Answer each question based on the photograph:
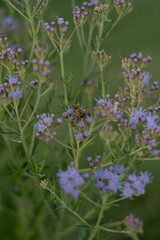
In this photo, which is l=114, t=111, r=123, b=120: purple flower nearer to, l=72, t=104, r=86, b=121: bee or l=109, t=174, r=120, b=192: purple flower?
l=72, t=104, r=86, b=121: bee

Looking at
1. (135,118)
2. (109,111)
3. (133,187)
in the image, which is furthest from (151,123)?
(133,187)

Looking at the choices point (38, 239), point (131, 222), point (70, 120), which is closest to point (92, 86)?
point (70, 120)

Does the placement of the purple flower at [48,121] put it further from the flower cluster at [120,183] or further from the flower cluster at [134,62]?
the flower cluster at [134,62]

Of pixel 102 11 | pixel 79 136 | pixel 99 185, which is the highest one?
pixel 102 11

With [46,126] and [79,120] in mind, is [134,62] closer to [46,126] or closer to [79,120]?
[79,120]

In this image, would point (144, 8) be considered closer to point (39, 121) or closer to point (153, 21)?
point (153, 21)

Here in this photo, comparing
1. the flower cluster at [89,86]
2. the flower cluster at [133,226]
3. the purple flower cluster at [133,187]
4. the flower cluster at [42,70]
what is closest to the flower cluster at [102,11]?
the flower cluster at [89,86]
